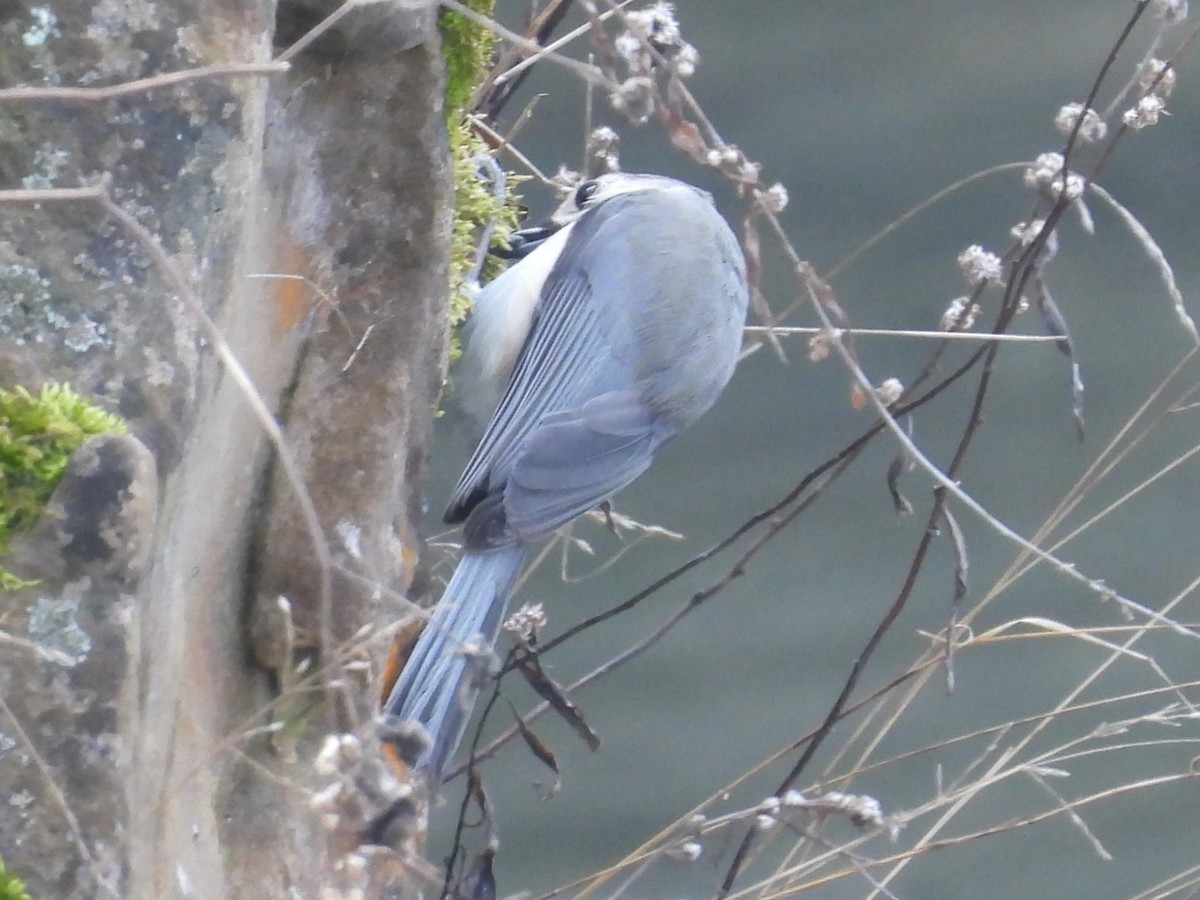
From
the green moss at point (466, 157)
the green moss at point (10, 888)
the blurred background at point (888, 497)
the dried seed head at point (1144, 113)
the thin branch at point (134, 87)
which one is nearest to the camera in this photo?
the thin branch at point (134, 87)

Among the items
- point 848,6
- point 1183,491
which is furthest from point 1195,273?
point 848,6

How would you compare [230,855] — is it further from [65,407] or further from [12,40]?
[12,40]

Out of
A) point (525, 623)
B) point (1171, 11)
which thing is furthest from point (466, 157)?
point (1171, 11)

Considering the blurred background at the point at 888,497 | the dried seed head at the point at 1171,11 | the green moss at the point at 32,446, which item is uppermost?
the dried seed head at the point at 1171,11

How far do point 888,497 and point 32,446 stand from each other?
2138 mm

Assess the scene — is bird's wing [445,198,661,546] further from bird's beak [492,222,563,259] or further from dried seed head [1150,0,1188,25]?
dried seed head [1150,0,1188,25]

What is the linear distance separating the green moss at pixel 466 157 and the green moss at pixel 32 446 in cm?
68

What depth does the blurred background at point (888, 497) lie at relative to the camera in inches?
109

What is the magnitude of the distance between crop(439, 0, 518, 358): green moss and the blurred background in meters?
0.82

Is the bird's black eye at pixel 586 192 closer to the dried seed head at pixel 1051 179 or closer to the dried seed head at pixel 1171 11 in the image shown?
the dried seed head at pixel 1051 179

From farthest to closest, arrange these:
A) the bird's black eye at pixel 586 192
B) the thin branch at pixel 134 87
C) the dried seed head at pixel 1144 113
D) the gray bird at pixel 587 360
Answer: the bird's black eye at pixel 586 192 → the gray bird at pixel 587 360 → the dried seed head at pixel 1144 113 → the thin branch at pixel 134 87

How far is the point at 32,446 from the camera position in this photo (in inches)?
39.9

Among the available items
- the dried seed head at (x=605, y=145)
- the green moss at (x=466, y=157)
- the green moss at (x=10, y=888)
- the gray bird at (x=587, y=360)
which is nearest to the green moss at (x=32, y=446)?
the green moss at (x=10, y=888)

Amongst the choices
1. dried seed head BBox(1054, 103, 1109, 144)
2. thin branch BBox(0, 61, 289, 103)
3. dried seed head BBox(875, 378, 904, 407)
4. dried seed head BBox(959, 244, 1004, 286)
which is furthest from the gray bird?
thin branch BBox(0, 61, 289, 103)
